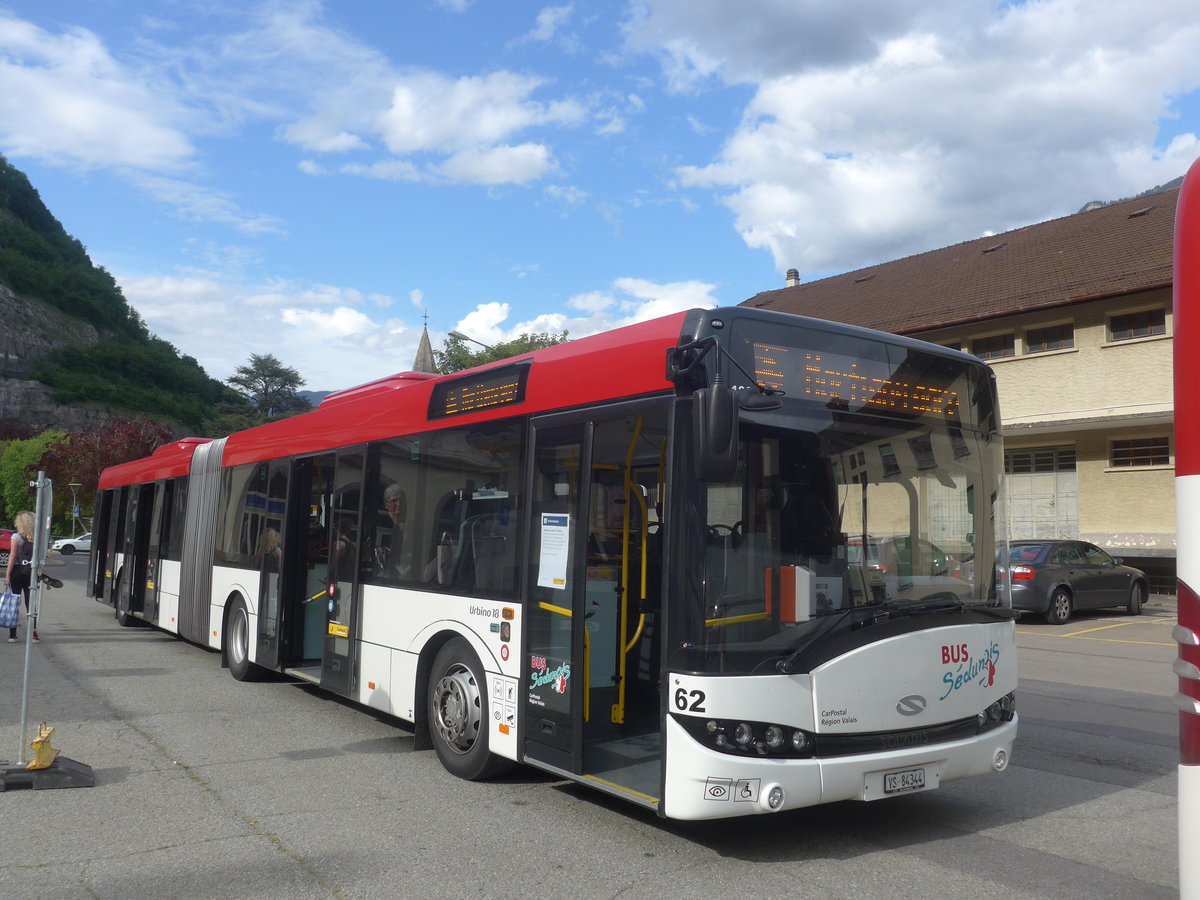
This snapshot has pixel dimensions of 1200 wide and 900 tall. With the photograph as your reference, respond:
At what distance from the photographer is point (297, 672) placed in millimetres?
9922

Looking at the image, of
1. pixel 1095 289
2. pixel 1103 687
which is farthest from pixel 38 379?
pixel 1103 687

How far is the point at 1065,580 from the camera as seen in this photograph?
742 inches

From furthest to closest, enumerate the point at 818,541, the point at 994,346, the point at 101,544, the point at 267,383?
the point at 267,383
the point at 994,346
the point at 101,544
the point at 818,541

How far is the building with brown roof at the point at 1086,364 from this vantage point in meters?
24.4

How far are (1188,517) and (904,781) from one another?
2.37 meters

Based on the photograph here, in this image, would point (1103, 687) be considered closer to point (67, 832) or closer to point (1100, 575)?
point (1100, 575)

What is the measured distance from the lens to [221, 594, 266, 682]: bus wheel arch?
11078 millimetres

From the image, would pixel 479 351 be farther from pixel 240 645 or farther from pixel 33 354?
pixel 33 354

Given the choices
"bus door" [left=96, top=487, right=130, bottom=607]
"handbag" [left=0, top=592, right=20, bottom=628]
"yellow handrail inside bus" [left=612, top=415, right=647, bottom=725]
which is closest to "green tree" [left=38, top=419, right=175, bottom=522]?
"bus door" [left=96, top=487, right=130, bottom=607]

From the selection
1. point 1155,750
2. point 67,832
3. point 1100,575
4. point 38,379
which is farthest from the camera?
point 38,379

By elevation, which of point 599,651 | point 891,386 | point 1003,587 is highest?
point 891,386

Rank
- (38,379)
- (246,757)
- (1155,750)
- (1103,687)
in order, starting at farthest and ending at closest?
(38,379) < (1103,687) < (1155,750) < (246,757)

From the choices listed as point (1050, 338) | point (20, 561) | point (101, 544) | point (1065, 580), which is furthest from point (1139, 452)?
point (20, 561)

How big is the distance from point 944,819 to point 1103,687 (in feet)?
21.5
